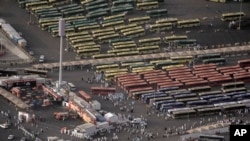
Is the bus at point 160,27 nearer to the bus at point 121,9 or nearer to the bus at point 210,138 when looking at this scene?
the bus at point 121,9

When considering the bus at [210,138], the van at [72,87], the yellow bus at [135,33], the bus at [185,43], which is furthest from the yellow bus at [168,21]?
the bus at [210,138]

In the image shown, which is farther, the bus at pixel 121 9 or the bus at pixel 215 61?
the bus at pixel 121 9

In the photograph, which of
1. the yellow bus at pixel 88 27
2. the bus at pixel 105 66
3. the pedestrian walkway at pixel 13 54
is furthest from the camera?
the yellow bus at pixel 88 27

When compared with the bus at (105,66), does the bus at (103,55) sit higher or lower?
higher

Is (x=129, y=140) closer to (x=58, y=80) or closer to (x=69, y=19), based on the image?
(x=58, y=80)

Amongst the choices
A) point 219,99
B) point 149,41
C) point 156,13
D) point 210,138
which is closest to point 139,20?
point 156,13

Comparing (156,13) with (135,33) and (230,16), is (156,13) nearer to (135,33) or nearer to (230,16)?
(135,33)

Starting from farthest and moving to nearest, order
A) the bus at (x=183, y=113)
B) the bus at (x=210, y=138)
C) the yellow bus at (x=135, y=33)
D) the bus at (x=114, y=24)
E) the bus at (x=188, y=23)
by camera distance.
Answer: the bus at (x=188, y=23), the bus at (x=114, y=24), the yellow bus at (x=135, y=33), the bus at (x=183, y=113), the bus at (x=210, y=138)

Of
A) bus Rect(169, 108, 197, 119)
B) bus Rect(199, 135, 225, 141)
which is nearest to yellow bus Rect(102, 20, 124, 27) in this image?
bus Rect(169, 108, 197, 119)
